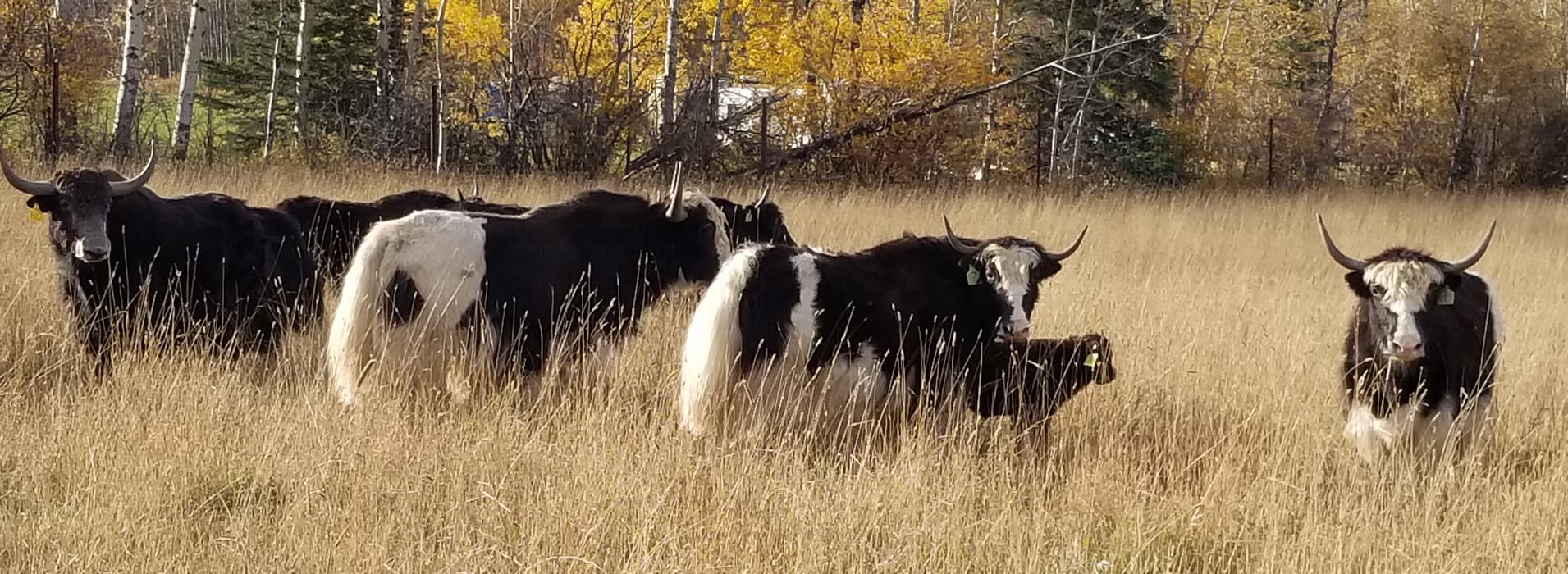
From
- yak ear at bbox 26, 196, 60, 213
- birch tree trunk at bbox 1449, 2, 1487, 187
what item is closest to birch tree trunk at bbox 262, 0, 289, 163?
yak ear at bbox 26, 196, 60, 213

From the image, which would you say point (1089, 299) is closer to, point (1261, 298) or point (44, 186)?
point (1261, 298)

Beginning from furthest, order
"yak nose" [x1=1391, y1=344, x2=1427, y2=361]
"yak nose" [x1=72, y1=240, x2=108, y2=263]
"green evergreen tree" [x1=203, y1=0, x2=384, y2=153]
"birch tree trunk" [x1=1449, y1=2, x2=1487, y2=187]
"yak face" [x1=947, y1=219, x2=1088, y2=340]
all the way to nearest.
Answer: "birch tree trunk" [x1=1449, y1=2, x2=1487, y2=187] < "green evergreen tree" [x1=203, y1=0, x2=384, y2=153] < "yak nose" [x1=72, y1=240, x2=108, y2=263] < "yak face" [x1=947, y1=219, x2=1088, y2=340] < "yak nose" [x1=1391, y1=344, x2=1427, y2=361]

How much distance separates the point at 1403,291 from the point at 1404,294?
0.01m

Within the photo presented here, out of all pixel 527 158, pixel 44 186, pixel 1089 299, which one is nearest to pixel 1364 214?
pixel 1089 299

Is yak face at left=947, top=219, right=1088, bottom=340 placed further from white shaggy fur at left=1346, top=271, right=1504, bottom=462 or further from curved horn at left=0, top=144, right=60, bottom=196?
curved horn at left=0, top=144, right=60, bottom=196

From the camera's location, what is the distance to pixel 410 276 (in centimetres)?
601

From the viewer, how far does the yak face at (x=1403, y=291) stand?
5.30 meters

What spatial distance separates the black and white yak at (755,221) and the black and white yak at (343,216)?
142 cm

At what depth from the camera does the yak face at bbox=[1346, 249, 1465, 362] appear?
5.28 metres

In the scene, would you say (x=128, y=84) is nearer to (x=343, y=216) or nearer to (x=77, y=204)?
(x=343, y=216)

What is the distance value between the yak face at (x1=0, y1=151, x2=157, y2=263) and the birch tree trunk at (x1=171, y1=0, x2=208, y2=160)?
9.05m

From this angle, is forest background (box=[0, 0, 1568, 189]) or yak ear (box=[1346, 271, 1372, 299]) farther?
forest background (box=[0, 0, 1568, 189])

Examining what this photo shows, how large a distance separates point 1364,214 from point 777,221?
39.6 feet

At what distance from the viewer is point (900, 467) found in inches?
193
